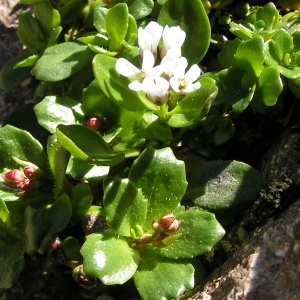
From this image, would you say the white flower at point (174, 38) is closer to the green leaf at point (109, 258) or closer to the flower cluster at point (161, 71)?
the flower cluster at point (161, 71)

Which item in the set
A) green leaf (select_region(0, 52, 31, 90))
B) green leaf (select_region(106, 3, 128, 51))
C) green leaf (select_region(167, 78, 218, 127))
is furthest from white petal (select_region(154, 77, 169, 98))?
green leaf (select_region(0, 52, 31, 90))

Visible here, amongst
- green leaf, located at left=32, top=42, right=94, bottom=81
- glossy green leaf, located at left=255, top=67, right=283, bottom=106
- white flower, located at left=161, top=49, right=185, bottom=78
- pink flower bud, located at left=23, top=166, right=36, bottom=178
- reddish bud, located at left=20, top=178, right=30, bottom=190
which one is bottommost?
reddish bud, located at left=20, top=178, right=30, bottom=190

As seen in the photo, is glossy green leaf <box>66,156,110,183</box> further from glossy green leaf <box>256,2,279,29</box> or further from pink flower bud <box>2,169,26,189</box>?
glossy green leaf <box>256,2,279,29</box>

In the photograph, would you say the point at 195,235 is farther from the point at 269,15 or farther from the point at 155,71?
the point at 269,15

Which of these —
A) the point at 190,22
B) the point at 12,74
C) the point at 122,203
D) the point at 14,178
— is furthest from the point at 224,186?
the point at 12,74

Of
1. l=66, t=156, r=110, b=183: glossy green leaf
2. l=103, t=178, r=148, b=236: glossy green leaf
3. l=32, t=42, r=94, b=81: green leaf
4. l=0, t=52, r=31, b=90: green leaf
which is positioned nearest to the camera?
l=103, t=178, r=148, b=236: glossy green leaf

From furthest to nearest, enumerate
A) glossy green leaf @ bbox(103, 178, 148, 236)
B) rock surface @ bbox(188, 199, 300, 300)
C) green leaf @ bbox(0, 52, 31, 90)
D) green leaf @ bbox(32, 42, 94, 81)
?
green leaf @ bbox(0, 52, 31, 90), green leaf @ bbox(32, 42, 94, 81), glossy green leaf @ bbox(103, 178, 148, 236), rock surface @ bbox(188, 199, 300, 300)

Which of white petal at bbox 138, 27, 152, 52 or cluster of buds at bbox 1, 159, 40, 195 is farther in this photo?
cluster of buds at bbox 1, 159, 40, 195

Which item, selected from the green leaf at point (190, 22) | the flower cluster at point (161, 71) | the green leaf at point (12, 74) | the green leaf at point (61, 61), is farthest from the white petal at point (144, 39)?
the green leaf at point (12, 74)
